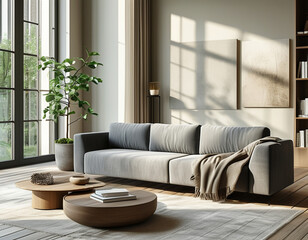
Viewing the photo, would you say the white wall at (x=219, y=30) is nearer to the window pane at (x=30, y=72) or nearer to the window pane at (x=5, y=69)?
the window pane at (x=30, y=72)

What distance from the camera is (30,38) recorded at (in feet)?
22.4

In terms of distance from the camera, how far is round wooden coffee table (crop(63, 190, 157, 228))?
3.16 m

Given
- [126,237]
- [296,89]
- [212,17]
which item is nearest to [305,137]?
[296,89]

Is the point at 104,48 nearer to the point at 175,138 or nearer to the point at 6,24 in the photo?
the point at 6,24

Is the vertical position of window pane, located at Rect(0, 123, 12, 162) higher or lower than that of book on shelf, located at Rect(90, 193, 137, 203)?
higher

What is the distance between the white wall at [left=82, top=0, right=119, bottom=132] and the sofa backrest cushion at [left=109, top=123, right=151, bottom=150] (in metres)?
2.00

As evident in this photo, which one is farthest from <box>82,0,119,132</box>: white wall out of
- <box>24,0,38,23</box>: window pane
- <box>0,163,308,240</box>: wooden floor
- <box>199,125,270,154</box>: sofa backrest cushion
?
<box>199,125,270,154</box>: sofa backrest cushion

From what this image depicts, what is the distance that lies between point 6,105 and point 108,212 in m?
3.86

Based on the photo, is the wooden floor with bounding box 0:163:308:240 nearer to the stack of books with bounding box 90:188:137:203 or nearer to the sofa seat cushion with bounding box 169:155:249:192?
the sofa seat cushion with bounding box 169:155:249:192

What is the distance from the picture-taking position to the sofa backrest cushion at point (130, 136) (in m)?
5.53

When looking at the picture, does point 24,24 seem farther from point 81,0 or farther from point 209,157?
point 209,157

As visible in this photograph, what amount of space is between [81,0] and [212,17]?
7.74ft

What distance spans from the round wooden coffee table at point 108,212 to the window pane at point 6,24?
3758 mm

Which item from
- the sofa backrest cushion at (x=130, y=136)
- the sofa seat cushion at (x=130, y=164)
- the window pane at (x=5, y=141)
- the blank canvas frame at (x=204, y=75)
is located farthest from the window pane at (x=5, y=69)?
the blank canvas frame at (x=204, y=75)
